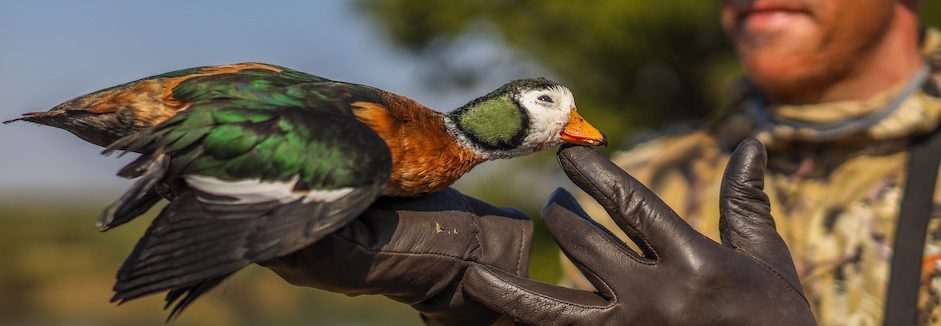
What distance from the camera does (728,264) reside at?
7.96 ft

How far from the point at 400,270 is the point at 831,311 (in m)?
1.84

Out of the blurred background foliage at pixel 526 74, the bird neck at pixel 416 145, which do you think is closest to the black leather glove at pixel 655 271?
the bird neck at pixel 416 145

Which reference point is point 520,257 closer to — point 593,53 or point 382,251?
point 382,251

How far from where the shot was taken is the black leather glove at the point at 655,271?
7.95ft

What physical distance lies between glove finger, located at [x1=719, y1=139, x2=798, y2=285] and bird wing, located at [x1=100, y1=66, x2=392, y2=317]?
87 cm

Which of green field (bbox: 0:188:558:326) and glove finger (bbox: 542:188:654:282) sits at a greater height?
glove finger (bbox: 542:188:654:282)

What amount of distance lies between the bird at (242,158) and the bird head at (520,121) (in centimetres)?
4

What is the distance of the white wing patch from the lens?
2.20 m

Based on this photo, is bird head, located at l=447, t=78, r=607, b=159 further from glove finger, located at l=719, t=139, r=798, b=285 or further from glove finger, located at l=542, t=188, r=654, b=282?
glove finger, located at l=719, t=139, r=798, b=285

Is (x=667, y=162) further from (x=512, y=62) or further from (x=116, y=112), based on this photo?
(x=512, y=62)

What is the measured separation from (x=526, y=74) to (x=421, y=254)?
7012 millimetres

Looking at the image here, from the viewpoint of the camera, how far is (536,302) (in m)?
2.47

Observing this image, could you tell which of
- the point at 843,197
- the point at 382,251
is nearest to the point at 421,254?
the point at 382,251

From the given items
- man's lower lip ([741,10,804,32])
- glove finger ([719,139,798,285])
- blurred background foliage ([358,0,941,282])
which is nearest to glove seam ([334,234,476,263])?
glove finger ([719,139,798,285])
